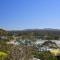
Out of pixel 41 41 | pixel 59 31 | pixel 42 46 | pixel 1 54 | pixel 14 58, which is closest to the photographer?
pixel 14 58

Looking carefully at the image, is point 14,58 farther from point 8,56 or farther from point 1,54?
point 1,54

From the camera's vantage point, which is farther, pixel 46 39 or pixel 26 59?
pixel 46 39

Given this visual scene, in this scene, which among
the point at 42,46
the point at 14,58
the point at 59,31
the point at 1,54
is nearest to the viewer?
the point at 14,58

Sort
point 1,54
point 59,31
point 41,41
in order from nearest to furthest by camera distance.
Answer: point 1,54 → point 41,41 → point 59,31

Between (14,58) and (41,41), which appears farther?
(41,41)

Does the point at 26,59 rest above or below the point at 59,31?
below

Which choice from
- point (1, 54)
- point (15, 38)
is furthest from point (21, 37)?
point (1, 54)

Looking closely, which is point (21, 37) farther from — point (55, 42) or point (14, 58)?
point (14, 58)

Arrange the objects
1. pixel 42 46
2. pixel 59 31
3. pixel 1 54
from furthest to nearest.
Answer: pixel 59 31 < pixel 42 46 < pixel 1 54

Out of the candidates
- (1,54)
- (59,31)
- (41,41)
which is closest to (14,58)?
(1,54)
